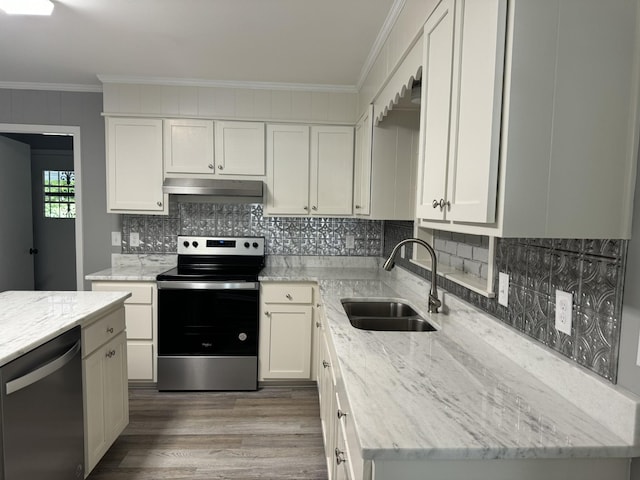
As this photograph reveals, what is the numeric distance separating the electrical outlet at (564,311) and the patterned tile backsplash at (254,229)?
7.70ft

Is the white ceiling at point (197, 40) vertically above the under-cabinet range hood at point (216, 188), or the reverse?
the white ceiling at point (197, 40)

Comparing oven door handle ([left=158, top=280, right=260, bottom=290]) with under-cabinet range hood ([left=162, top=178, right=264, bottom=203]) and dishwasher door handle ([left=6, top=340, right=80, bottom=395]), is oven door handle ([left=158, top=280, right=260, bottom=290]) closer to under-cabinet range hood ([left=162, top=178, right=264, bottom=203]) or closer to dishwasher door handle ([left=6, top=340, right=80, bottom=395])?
under-cabinet range hood ([left=162, top=178, right=264, bottom=203])

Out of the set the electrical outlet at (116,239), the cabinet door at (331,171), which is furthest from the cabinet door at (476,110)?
the electrical outlet at (116,239)

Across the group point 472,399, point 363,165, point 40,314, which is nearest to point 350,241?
point 363,165

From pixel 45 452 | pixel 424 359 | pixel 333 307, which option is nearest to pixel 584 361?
pixel 424 359

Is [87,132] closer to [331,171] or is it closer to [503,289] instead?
[331,171]

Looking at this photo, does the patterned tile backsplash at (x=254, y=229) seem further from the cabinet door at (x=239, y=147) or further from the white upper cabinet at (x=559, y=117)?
the white upper cabinet at (x=559, y=117)

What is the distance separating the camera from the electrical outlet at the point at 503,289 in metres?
1.33

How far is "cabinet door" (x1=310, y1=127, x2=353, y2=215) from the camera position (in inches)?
119

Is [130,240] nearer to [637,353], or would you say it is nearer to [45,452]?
[45,452]

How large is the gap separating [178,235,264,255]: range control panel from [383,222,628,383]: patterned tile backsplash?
2128 millimetres

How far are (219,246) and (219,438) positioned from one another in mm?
1462

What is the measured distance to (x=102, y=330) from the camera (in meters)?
1.82

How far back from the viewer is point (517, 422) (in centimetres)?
87
